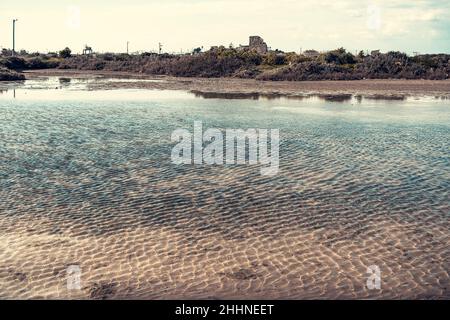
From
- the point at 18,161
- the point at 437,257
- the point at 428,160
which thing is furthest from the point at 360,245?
the point at 18,161

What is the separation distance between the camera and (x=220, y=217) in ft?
36.6

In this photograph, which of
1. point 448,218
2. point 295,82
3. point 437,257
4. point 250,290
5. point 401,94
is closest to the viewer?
point 250,290

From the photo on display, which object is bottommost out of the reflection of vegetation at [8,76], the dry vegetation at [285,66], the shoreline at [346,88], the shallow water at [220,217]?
the shallow water at [220,217]

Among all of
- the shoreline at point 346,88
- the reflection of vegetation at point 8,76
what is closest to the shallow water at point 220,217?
the shoreline at point 346,88

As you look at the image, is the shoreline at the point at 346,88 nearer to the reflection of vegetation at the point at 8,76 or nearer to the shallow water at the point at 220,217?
the reflection of vegetation at the point at 8,76

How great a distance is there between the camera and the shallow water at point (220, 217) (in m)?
8.21

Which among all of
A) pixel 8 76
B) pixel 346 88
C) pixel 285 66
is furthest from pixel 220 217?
pixel 285 66

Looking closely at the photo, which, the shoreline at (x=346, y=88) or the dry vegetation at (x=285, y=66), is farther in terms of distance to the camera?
the dry vegetation at (x=285, y=66)

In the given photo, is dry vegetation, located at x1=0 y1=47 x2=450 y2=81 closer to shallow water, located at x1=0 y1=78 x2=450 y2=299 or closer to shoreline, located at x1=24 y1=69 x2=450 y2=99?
shoreline, located at x1=24 y1=69 x2=450 y2=99

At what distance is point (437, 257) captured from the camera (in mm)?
9227

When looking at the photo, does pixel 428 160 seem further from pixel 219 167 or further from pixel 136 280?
pixel 136 280

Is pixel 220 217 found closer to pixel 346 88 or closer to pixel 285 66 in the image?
pixel 346 88

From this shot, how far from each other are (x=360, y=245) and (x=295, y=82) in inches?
1901
